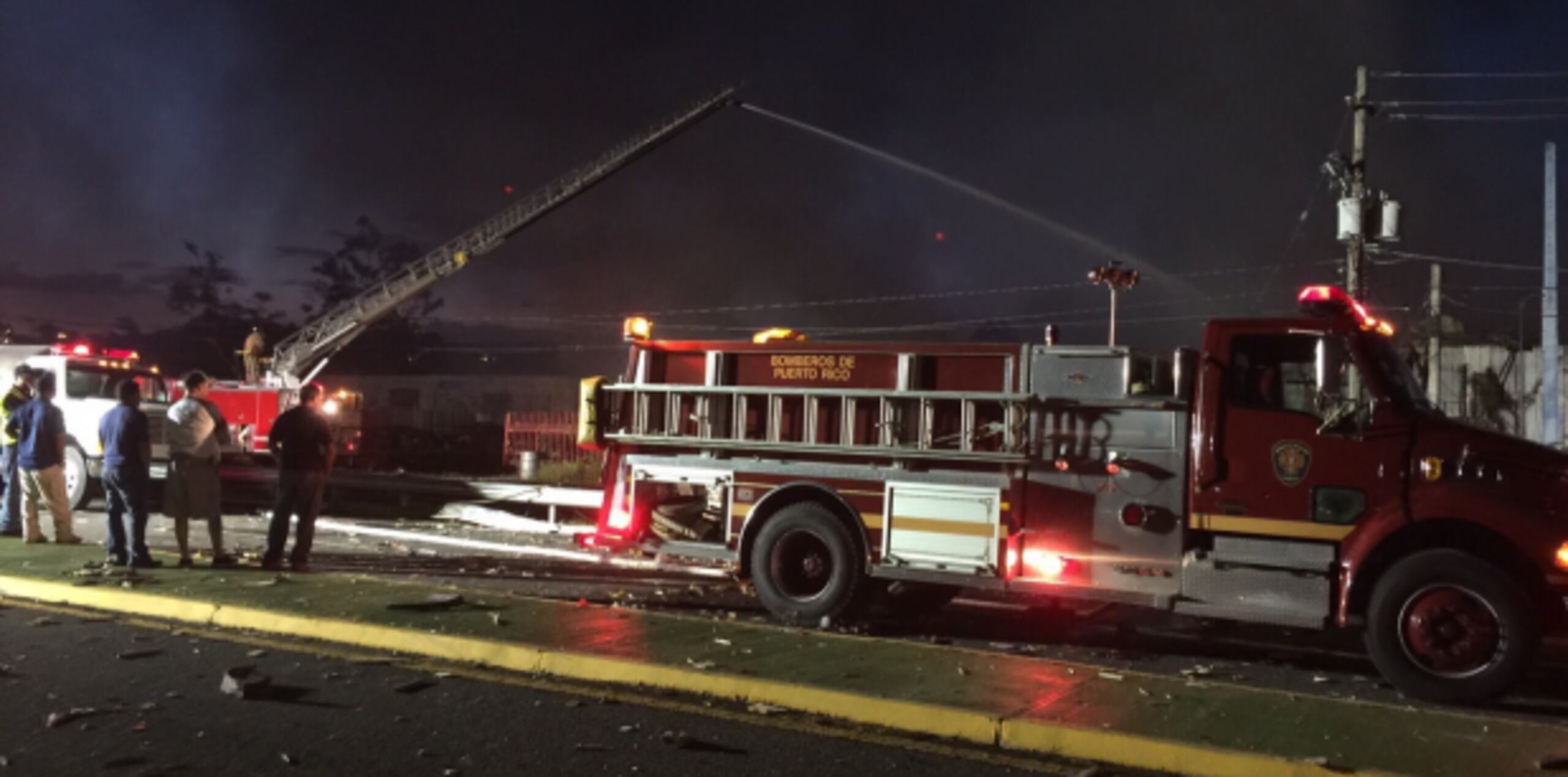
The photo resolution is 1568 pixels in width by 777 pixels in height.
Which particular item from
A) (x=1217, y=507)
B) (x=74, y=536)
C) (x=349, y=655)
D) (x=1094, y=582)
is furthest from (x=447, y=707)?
(x=74, y=536)

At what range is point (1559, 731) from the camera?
5.96 m

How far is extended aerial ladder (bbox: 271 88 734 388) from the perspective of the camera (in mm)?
30516

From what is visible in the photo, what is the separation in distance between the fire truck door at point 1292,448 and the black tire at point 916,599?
270cm

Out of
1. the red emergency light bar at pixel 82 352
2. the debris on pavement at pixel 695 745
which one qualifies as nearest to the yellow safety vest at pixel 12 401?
the red emergency light bar at pixel 82 352

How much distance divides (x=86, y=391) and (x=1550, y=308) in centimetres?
2327

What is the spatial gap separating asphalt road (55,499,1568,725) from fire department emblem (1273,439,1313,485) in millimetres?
1292

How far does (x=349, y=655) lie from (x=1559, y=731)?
6.71 metres

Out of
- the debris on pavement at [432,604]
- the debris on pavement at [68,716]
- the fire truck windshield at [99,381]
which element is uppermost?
the fire truck windshield at [99,381]

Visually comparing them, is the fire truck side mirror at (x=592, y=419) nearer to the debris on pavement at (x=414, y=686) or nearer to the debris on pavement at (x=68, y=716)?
the debris on pavement at (x=414, y=686)

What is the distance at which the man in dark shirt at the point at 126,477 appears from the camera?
10617 millimetres

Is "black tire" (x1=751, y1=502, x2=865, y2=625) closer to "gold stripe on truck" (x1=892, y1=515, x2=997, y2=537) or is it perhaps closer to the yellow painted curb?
"gold stripe on truck" (x1=892, y1=515, x2=997, y2=537)

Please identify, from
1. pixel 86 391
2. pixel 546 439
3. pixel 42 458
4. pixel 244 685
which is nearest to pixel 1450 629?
pixel 244 685

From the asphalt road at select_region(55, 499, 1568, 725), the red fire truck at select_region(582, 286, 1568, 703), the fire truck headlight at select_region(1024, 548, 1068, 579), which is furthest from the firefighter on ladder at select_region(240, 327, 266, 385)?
the fire truck headlight at select_region(1024, 548, 1068, 579)

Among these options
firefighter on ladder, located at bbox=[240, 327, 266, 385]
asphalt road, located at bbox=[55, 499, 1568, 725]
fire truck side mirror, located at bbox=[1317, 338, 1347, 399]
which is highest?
firefighter on ladder, located at bbox=[240, 327, 266, 385]
